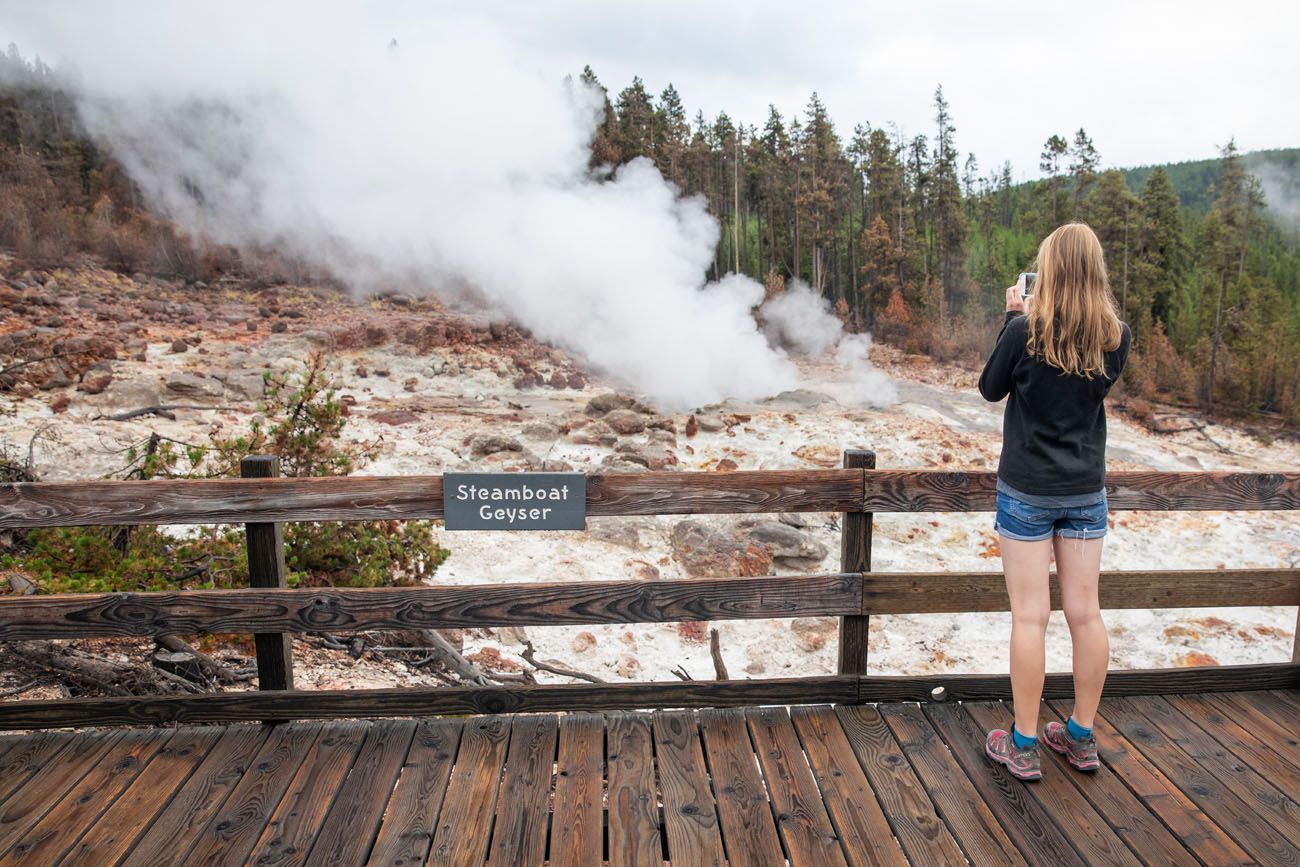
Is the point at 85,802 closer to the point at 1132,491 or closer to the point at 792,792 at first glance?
the point at 792,792

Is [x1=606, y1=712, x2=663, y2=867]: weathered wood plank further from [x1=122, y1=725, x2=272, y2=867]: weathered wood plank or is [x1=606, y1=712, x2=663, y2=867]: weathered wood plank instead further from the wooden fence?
[x1=122, y1=725, x2=272, y2=867]: weathered wood plank

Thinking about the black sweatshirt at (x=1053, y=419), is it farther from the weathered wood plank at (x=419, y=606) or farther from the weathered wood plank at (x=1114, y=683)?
the weathered wood plank at (x=1114, y=683)

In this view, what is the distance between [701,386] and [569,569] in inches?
356

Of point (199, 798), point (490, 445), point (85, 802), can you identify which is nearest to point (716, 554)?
point (490, 445)

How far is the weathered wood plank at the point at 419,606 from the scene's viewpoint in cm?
261

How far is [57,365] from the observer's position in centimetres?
1149

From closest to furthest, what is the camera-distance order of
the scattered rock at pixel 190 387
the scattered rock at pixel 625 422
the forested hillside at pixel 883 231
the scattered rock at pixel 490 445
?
the scattered rock at pixel 490 445
the scattered rock at pixel 190 387
the scattered rock at pixel 625 422
the forested hillside at pixel 883 231

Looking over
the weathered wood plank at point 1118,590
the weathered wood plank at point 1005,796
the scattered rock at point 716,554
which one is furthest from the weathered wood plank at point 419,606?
the scattered rock at point 716,554

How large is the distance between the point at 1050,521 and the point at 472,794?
172 centimetres

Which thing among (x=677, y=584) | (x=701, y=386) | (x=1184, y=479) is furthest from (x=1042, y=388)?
(x=701, y=386)

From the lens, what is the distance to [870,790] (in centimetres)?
231

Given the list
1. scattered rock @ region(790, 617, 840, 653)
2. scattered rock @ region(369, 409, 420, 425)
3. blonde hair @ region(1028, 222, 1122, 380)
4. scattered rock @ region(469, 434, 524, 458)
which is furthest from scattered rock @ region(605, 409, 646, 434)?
blonde hair @ region(1028, 222, 1122, 380)

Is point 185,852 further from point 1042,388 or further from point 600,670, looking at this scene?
point 600,670

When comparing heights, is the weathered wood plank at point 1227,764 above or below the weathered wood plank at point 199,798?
below
